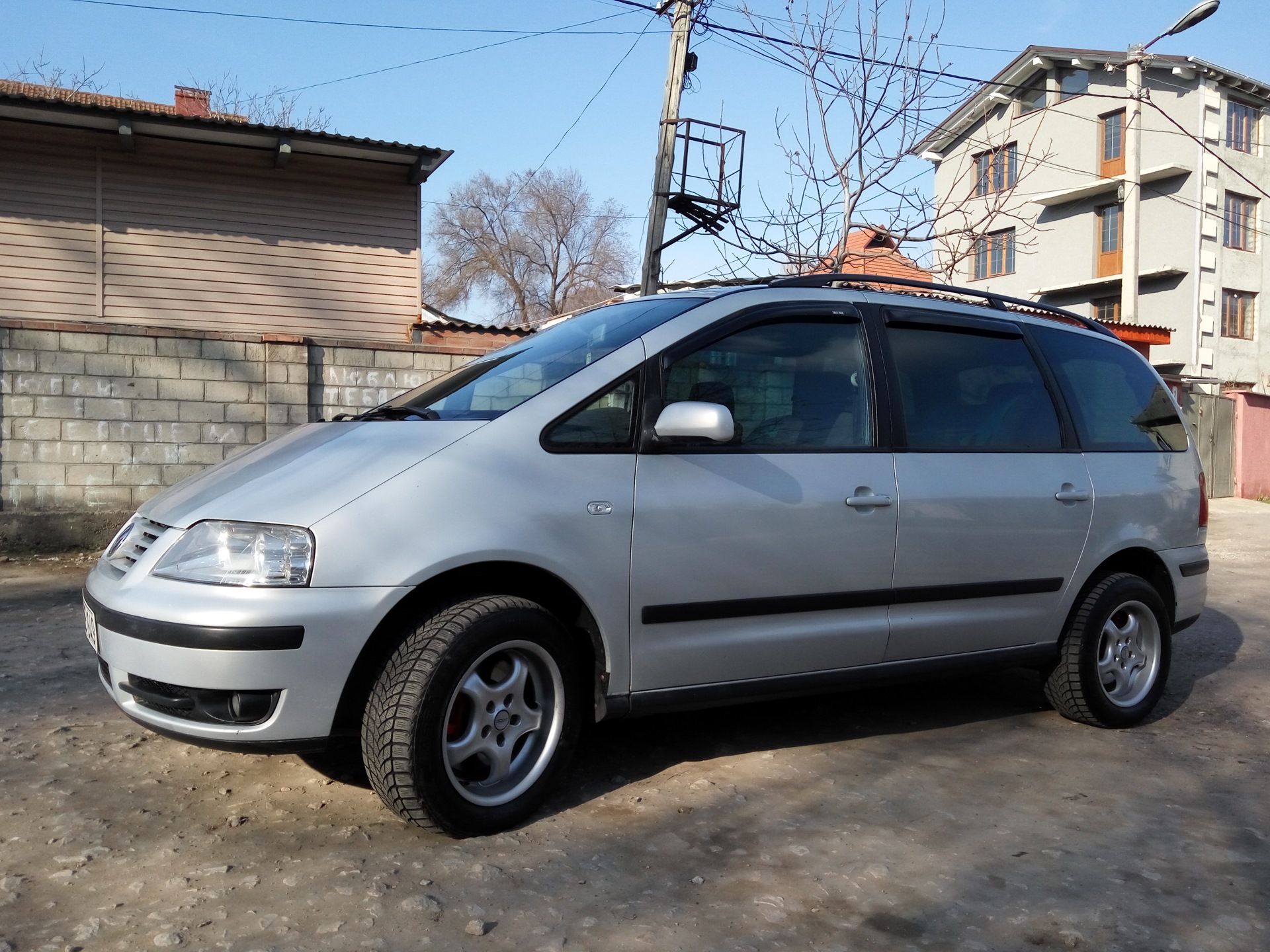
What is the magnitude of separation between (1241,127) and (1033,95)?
5.73m

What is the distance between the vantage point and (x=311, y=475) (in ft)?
9.96

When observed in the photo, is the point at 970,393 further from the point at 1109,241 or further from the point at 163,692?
the point at 1109,241

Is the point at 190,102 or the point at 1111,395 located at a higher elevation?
the point at 190,102

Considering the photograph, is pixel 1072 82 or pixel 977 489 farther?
pixel 1072 82

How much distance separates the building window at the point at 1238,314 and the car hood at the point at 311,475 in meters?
31.5

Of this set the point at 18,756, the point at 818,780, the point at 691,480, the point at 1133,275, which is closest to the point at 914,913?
the point at 818,780

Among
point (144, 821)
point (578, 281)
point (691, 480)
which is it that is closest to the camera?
point (144, 821)

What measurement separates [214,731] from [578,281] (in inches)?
1661

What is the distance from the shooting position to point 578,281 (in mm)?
44031

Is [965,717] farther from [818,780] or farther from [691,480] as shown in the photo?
[691,480]

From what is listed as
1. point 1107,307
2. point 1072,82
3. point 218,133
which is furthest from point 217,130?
point 1107,307

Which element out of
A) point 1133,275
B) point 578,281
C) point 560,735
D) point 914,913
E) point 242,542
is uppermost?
point 578,281

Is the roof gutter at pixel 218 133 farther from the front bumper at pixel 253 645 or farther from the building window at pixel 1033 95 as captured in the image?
the building window at pixel 1033 95

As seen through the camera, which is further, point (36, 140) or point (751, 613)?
point (36, 140)
